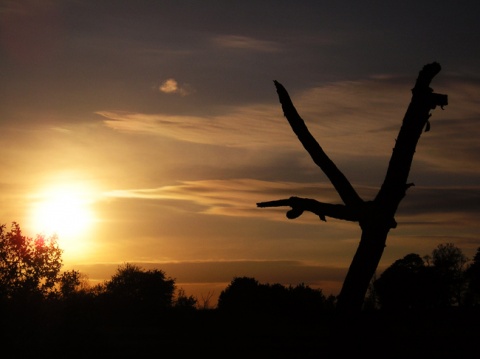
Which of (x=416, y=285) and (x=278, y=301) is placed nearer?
(x=278, y=301)

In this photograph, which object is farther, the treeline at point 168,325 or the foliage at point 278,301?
the foliage at point 278,301

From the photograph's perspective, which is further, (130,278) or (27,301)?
(130,278)

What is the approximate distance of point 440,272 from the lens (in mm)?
75625

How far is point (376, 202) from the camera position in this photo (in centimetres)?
1023

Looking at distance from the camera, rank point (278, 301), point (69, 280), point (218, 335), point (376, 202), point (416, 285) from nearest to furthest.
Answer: point (376, 202)
point (218, 335)
point (278, 301)
point (69, 280)
point (416, 285)

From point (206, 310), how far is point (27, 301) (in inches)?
371

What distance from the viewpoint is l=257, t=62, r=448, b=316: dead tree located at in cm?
991

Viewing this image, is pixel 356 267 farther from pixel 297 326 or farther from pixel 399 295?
pixel 399 295

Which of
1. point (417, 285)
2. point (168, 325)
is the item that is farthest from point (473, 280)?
point (168, 325)

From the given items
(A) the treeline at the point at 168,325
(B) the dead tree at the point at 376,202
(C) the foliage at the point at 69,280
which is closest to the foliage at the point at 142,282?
(C) the foliage at the point at 69,280

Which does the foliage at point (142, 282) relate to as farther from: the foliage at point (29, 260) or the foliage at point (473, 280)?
the foliage at point (473, 280)

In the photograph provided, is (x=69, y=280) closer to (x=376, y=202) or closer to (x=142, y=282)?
(x=142, y=282)

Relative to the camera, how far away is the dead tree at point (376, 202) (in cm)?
991

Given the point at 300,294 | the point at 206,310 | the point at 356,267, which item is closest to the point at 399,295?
the point at 300,294
